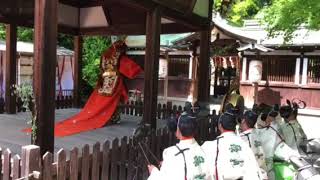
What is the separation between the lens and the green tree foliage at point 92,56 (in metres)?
19.0

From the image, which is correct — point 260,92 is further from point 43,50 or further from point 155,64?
point 43,50

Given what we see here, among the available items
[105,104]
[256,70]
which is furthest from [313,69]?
[105,104]

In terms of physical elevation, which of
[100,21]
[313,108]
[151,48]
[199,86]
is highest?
[100,21]

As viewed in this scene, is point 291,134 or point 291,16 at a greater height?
point 291,16

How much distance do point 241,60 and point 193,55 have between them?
8.73 ft

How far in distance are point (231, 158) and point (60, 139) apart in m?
3.60

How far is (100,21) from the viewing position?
9758 millimetres

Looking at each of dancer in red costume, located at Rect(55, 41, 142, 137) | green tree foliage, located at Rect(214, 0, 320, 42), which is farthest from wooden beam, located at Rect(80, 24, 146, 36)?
green tree foliage, located at Rect(214, 0, 320, 42)

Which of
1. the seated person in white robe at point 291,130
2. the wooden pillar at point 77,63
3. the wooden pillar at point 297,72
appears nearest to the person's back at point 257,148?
the seated person in white robe at point 291,130

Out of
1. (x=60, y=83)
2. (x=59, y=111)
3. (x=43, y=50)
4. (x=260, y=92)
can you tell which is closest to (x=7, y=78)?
(x=59, y=111)

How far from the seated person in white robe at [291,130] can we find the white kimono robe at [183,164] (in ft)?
8.29

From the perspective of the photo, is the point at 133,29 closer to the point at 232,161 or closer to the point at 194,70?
the point at 232,161

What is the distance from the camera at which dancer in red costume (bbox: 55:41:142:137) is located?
7.80 meters

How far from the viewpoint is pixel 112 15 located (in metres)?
9.35
